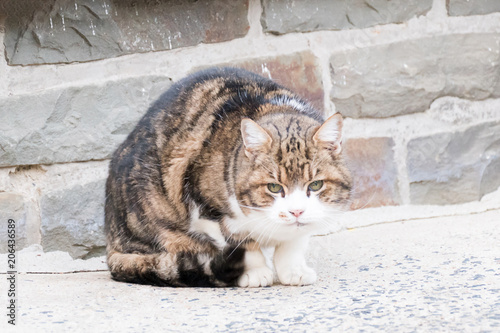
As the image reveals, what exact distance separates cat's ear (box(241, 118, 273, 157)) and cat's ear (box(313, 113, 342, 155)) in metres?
0.17

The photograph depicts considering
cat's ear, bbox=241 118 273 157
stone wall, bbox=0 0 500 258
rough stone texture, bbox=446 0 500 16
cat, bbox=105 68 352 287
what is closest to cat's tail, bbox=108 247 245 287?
cat, bbox=105 68 352 287

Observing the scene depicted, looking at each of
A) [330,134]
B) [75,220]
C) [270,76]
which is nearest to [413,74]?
[270,76]

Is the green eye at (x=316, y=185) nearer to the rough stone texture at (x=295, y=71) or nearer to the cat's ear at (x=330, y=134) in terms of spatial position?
the cat's ear at (x=330, y=134)

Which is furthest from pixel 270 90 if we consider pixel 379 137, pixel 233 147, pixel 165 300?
pixel 165 300

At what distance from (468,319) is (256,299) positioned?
649 millimetres

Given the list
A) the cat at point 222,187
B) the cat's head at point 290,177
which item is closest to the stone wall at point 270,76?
the cat at point 222,187

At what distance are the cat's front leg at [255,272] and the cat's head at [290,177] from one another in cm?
11

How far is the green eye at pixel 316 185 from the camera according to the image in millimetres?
2188

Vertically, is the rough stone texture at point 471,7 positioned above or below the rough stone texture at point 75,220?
above

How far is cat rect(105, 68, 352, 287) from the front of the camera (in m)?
2.18

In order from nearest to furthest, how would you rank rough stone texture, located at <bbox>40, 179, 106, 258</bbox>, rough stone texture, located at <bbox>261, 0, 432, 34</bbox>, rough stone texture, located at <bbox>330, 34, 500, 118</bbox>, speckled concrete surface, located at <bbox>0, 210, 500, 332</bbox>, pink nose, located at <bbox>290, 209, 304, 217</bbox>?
1. speckled concrete surface, located at <bbox>0, 210, 500, 332</bbox>
2. pink nose, located at <bbox>290, 209, 304, 217</bbox>
3. rough stone texture, located at <bbox>40, 179, 106, 258</bbox>
4. rough stone texture, located at <bbox>261, 0, 432, 34</bbox>
5. rough stone texture, located at <bbox>330, 34, 500, 118</bbox>

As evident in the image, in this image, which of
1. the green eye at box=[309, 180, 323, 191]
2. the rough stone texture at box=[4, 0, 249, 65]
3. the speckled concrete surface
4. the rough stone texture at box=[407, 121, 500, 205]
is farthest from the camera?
the rough stone texture at box=[407, 121, 500, 205]

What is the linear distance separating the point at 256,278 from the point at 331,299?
385mm

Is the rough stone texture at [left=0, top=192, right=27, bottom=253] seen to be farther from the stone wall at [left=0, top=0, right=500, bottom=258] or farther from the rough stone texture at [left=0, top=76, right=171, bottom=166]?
the rough stone texture at [left=0, top=76, right=171, bottom=166]
